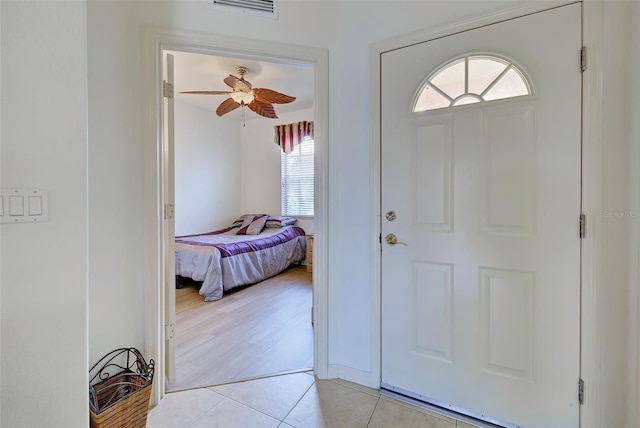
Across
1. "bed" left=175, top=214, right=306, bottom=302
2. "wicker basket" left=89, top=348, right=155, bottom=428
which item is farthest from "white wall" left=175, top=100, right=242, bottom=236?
"wicker basket" left=89, top=348, right=155, bottom=428

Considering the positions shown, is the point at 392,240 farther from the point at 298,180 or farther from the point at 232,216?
the point at 232,216

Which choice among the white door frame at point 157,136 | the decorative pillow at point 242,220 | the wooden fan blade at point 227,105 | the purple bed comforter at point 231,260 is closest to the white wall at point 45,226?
the white door frame at point 157,136

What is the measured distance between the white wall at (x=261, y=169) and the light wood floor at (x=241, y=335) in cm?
218

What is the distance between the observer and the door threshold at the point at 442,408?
138 cm

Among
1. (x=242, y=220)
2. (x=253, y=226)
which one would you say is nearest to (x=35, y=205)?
(x=253, y=226)

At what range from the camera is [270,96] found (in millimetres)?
3176

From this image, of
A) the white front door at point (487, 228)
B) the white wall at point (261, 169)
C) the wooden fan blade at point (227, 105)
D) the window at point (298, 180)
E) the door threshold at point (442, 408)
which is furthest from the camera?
the white wall at point (261, 169)

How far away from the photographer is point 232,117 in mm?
5414

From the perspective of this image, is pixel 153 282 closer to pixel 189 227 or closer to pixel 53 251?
pixel 53 251

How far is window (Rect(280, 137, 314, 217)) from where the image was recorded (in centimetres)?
510

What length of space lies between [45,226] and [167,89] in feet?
3.50

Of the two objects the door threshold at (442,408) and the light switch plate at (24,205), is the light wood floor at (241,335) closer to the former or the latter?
the door threshold at (442,408)

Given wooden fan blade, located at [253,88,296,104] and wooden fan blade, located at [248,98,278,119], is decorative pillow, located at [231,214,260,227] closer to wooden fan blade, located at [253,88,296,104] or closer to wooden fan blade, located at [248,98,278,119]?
wooden fan blade, located at [248,98,278,119]

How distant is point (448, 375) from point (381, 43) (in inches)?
73.9
